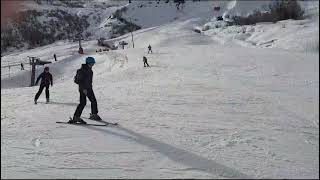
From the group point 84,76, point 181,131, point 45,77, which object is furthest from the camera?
point 45,77

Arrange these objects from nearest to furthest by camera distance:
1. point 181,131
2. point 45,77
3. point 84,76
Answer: point 181,131
point 84,76
point 45,77

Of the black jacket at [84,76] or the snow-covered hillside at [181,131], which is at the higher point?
the black jacket at [84,76]

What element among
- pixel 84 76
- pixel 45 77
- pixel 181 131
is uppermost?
pixel 84 76

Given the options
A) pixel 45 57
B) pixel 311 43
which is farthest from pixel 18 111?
pixel 45 57

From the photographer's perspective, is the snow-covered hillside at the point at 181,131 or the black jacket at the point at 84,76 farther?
the black jacket at the point at 84,76

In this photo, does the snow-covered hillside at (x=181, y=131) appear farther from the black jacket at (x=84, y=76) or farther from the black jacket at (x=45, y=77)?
the black jacket at (x=84, y=76)

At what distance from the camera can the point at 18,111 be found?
553 inches

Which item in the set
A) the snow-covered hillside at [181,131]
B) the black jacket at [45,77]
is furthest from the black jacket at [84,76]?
the black jacket at [45,77]

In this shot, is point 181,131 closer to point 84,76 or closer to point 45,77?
point 84,76

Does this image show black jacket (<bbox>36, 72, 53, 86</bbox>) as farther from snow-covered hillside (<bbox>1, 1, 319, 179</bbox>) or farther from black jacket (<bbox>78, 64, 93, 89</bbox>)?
black jacket (<bbox>78, 64, 93, 89</bbox>)

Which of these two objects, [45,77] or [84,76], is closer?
[84,76]

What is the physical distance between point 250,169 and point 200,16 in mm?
77665

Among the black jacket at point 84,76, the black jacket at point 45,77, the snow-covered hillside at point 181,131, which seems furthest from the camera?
the black jacket at point 45,77

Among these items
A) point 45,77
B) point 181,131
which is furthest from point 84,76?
point 45,77
